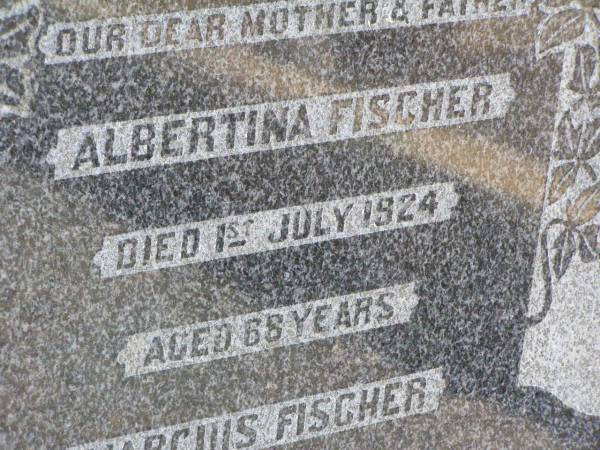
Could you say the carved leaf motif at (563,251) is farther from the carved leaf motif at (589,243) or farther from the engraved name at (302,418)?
the engraved name at (302,418)

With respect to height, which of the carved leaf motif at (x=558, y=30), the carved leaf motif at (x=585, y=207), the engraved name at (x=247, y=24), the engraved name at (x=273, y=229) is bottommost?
the carved leaf motif at (x=585, y=207)

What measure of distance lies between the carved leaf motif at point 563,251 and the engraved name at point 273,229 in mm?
265

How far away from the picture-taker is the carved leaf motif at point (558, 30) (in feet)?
4.70

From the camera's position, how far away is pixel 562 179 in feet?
5.01

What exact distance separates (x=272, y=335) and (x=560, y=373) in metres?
0.63

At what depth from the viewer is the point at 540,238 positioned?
5.06ft

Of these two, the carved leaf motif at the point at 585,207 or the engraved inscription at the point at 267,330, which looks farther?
the carved leaf motif at the point at 585,207

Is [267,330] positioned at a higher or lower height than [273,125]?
lower

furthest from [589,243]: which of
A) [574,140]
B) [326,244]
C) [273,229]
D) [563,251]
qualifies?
[273,229]

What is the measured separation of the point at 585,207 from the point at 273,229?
65 centimetres

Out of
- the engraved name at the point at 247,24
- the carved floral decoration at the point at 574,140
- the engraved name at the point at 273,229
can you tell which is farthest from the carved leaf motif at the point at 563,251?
the engraved name at the point at 247,24

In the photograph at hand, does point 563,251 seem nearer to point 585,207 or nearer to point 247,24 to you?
point 585,207

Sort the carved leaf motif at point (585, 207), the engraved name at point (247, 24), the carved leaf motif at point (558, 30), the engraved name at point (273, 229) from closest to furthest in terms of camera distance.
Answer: the engraved name at point (247, 24), the engraved name at point (273, 229), the carved leaf motif at point (558, 30), the carved leaf motif at point (585, 207)

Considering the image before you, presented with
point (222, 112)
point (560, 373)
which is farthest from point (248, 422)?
point (560, 373)
